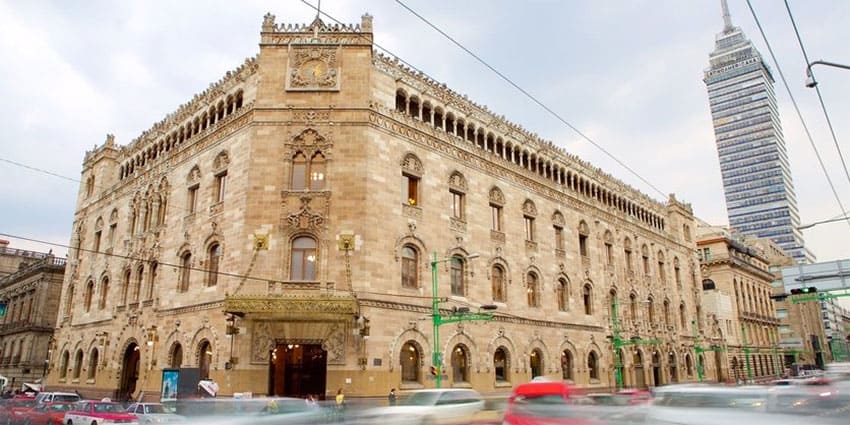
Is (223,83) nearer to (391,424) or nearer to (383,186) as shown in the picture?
(383,186)

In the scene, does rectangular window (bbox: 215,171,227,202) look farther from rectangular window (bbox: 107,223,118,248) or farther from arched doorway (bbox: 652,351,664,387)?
arched doorway (bbox: 652,351,664,387)

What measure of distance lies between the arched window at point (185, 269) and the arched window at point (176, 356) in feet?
9.37

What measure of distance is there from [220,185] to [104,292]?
44.2 ft

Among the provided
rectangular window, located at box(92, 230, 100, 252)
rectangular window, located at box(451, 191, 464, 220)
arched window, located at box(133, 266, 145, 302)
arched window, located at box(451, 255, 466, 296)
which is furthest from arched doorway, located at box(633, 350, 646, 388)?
rectangular window, located at box(92, 230, 100, 252)

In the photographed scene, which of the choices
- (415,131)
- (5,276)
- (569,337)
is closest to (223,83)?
(415,131)

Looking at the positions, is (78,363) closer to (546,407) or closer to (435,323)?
(435,323)

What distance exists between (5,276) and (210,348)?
54.2 meters

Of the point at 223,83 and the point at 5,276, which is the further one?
the point at 5,276

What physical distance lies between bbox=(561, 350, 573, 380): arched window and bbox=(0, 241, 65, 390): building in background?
142 feet

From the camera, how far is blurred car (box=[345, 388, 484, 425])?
15.1 meters

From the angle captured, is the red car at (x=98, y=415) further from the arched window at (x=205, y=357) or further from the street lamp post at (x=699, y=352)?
the street lamp post at (x=699, y=352)

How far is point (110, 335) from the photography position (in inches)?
1303

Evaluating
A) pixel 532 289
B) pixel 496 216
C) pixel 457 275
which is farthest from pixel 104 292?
pixel 532 289

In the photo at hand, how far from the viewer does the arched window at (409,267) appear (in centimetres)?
2698
